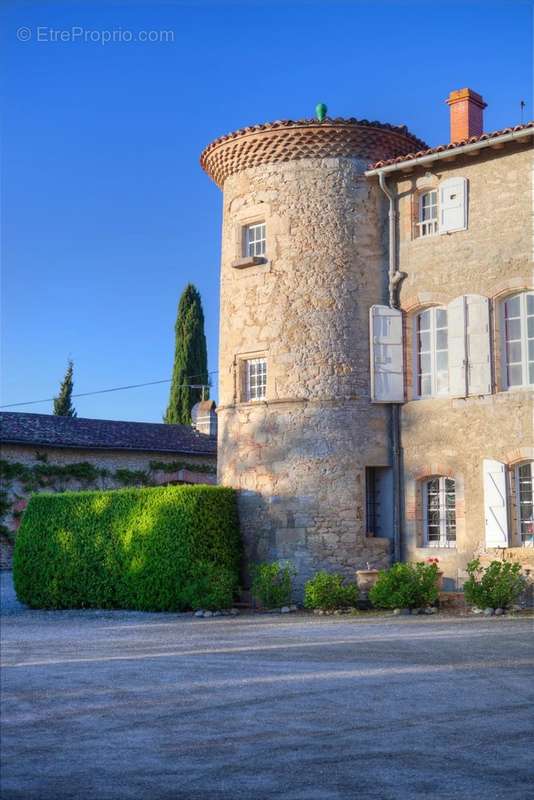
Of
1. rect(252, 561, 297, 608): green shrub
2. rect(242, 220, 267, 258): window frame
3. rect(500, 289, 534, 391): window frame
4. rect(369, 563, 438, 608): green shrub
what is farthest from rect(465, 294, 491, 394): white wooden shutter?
rect(252, 561, 297, 608): green shrub

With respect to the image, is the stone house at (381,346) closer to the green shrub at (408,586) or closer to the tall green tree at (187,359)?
the green shrub at (408,586)

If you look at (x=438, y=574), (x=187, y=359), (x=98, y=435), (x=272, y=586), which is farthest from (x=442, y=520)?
(x=187, y=359)

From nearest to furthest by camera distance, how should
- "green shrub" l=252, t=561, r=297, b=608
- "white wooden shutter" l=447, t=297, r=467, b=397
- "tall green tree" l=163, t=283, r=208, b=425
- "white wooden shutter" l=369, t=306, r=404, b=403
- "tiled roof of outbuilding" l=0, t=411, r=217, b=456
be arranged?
"white wooden shutter" l=447, t=297, r=467, b=397, "green shrub" l=252, t=561, r=297, b=608, "white wooden shutter" l=369, t=306, r=404, b=403, "tiled roof of outbuilding" l=0, t=411, r=217, b=456, "tall green tree" l=163, t=283, r=208, b=425

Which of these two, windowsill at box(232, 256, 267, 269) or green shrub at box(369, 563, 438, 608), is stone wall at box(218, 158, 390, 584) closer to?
windowsill at box(232, 256, 267, 269)

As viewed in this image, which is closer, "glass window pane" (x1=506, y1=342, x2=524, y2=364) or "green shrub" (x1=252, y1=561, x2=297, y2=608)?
"glass window pane" (x1=506, y1=342, x2=524, y2=364)

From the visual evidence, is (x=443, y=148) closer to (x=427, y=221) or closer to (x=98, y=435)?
(x=427, y=221)

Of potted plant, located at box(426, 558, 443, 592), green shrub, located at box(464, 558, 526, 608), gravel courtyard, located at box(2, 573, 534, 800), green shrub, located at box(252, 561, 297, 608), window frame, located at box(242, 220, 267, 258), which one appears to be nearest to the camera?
gravel courtyard, located at box(2, 573, 534, 800)

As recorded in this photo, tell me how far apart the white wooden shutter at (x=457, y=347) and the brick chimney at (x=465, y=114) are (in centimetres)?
357

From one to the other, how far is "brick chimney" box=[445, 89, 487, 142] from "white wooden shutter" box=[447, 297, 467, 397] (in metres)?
3.57

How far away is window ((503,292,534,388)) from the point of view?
15570mm

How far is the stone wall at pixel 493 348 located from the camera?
50.8 feet

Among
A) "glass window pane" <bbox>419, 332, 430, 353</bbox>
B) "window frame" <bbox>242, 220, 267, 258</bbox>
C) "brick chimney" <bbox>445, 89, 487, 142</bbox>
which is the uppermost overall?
"brick chimney" <bbox>445, 89, 487, 142</bbox>

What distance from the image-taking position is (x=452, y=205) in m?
16.5

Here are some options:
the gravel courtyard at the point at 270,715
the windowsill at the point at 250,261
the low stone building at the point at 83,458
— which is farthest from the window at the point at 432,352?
the low stone building at the point at 83,458
